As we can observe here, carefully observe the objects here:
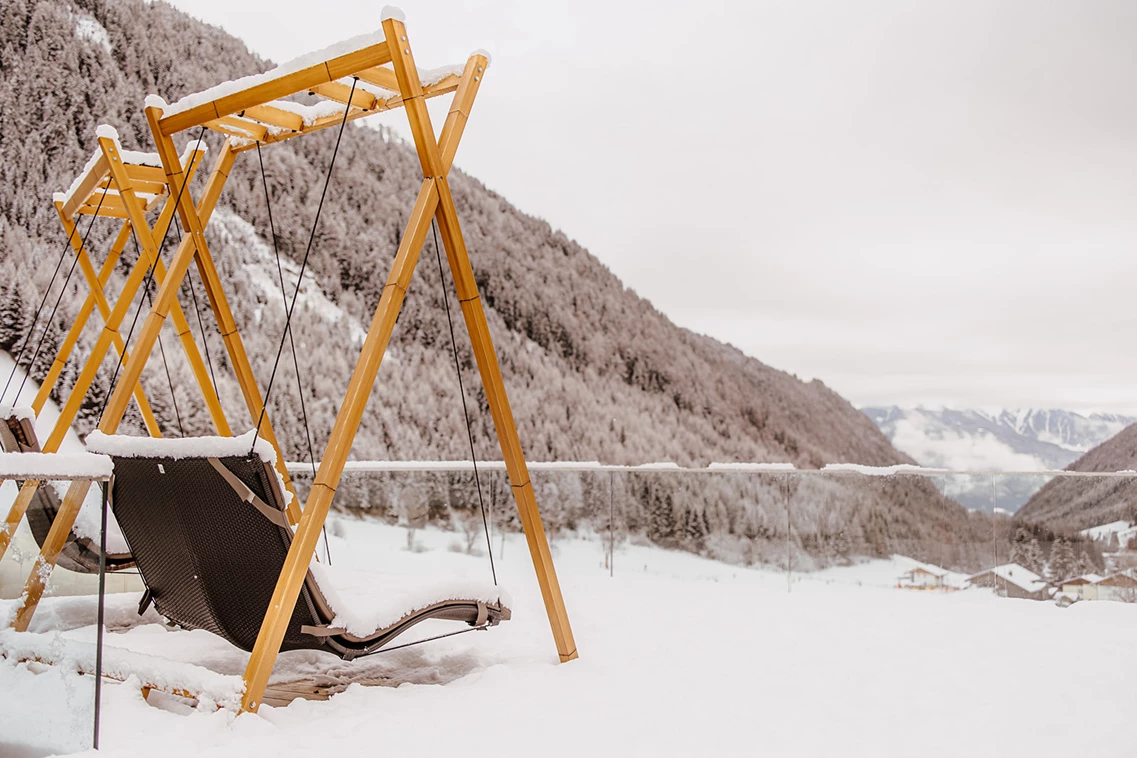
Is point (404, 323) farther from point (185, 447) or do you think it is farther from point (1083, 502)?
point (185, 447)

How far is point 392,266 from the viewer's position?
3842 millimetres

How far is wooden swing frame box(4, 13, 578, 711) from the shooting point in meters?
2.95

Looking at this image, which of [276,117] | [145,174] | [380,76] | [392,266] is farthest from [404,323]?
[380,76]

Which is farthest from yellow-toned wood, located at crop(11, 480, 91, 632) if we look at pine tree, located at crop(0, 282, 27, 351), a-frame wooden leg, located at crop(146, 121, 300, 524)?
pine tree, located at crop(0, 282, 27, 351)

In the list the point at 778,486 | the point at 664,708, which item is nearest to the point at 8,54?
the point at 778,486

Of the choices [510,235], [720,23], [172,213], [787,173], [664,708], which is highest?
[720,23]

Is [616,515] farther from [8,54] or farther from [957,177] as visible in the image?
[957,177]

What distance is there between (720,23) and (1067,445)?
1257 cm

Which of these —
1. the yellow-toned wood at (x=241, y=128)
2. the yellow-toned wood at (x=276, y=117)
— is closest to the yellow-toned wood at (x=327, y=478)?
the yellow-toned wood at (x=276, y=117)

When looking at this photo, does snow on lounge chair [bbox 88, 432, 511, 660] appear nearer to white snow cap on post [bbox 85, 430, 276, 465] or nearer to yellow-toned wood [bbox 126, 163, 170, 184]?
white snow cap on post [bbox 85, 430, 276, 465]

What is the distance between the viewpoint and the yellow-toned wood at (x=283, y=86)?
3.19 metres

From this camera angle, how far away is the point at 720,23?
1681cm

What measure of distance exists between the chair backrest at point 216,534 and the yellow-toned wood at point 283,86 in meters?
1.44

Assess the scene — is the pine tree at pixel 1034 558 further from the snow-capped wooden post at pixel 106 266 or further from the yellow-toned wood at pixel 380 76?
A: the snow-capped wooden post at pixel 106 266
